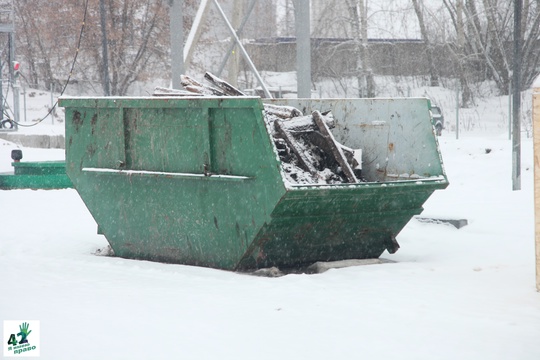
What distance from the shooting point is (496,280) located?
6184 millimetres

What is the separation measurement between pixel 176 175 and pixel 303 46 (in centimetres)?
540

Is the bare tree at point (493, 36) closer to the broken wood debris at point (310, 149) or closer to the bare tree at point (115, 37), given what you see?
the bare tree at point (115, 37)

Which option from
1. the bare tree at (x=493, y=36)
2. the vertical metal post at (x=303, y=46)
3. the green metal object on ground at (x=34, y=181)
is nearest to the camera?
the vertical metal post at (x=303, y=46)

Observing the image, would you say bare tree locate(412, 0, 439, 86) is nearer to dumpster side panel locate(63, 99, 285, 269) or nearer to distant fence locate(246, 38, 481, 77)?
distant fence locate(246, 38, 481, 77)

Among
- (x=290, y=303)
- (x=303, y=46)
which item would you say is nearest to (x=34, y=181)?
(x=303, y=46)

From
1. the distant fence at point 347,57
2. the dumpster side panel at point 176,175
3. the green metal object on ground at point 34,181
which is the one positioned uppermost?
the distant fence at point 347,57

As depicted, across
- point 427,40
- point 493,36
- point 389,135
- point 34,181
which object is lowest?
point 34,181

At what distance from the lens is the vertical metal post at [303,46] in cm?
1190

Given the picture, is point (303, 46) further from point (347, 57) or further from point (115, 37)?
point (347, 57)

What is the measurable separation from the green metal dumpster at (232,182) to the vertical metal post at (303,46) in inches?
145

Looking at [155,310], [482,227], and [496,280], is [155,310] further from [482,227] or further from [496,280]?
[482,227]

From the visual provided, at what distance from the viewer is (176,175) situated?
7.13 meters

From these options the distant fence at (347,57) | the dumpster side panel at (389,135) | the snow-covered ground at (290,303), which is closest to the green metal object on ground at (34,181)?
the snow-covered ground at (290,303)

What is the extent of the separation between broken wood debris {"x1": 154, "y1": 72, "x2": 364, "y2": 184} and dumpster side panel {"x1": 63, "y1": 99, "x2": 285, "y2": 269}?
528mm
